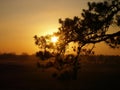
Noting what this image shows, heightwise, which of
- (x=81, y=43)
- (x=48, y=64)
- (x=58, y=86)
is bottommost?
(x=58, y=86)

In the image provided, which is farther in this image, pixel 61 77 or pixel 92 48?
pixel 92 48

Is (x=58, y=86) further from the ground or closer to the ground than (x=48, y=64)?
closer to the ground

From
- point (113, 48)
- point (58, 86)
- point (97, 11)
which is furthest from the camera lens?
point (58, 86)

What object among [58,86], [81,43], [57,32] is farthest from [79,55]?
[58,86]

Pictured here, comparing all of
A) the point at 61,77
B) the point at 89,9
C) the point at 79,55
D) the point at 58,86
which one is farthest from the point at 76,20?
the point at 58,86

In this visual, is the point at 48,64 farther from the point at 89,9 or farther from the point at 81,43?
the point at 89,9

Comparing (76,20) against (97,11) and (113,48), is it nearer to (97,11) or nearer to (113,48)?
(97,11)

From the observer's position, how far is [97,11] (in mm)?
17469

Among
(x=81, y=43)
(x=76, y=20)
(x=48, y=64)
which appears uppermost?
(x=76, y=20)

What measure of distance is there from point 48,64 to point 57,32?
2.04 m

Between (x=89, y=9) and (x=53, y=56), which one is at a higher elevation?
(x=89, y=9)

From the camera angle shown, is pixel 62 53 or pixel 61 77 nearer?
pixel 61 77

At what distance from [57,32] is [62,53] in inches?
53.3

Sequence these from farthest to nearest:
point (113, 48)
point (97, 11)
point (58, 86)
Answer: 1. point (58, 86)
2. point (113, 48)
3. point (97, 11)
